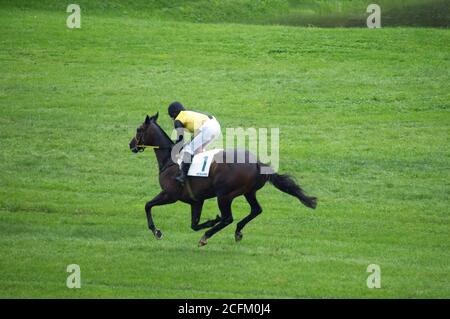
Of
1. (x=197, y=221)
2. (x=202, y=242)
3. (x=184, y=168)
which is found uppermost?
(x=184, y=168)

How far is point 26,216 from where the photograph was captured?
62.7 ft

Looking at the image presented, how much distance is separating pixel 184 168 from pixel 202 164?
1.07 ft

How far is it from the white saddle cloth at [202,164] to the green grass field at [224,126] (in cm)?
140

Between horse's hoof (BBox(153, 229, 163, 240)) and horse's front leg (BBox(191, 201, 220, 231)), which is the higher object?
horse's front leg (BBox(191, 201, 220, 231))

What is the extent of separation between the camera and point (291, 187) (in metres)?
16.7

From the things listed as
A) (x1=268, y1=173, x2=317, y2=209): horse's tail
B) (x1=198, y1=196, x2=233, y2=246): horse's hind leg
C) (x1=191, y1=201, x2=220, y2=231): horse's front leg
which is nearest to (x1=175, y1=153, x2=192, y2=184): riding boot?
(x1=191, y1=201, x2=220, y2=231): horse's front leg

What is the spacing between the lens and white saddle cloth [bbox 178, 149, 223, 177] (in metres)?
16.4

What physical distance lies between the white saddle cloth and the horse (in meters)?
0.08

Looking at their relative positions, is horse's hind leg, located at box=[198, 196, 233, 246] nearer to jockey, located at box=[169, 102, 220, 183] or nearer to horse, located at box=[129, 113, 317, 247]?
horse, located at box=[129, 113, 317, 247]

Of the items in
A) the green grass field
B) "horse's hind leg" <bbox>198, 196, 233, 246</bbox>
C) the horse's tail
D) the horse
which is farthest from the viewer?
the horse's tail

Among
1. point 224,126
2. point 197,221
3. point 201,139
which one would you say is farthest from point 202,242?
point 224,126

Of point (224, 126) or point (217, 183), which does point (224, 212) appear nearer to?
point (217, 183)

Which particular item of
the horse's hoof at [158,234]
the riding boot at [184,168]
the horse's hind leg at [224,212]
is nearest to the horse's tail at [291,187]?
the horse's hind leg at [224,212]
